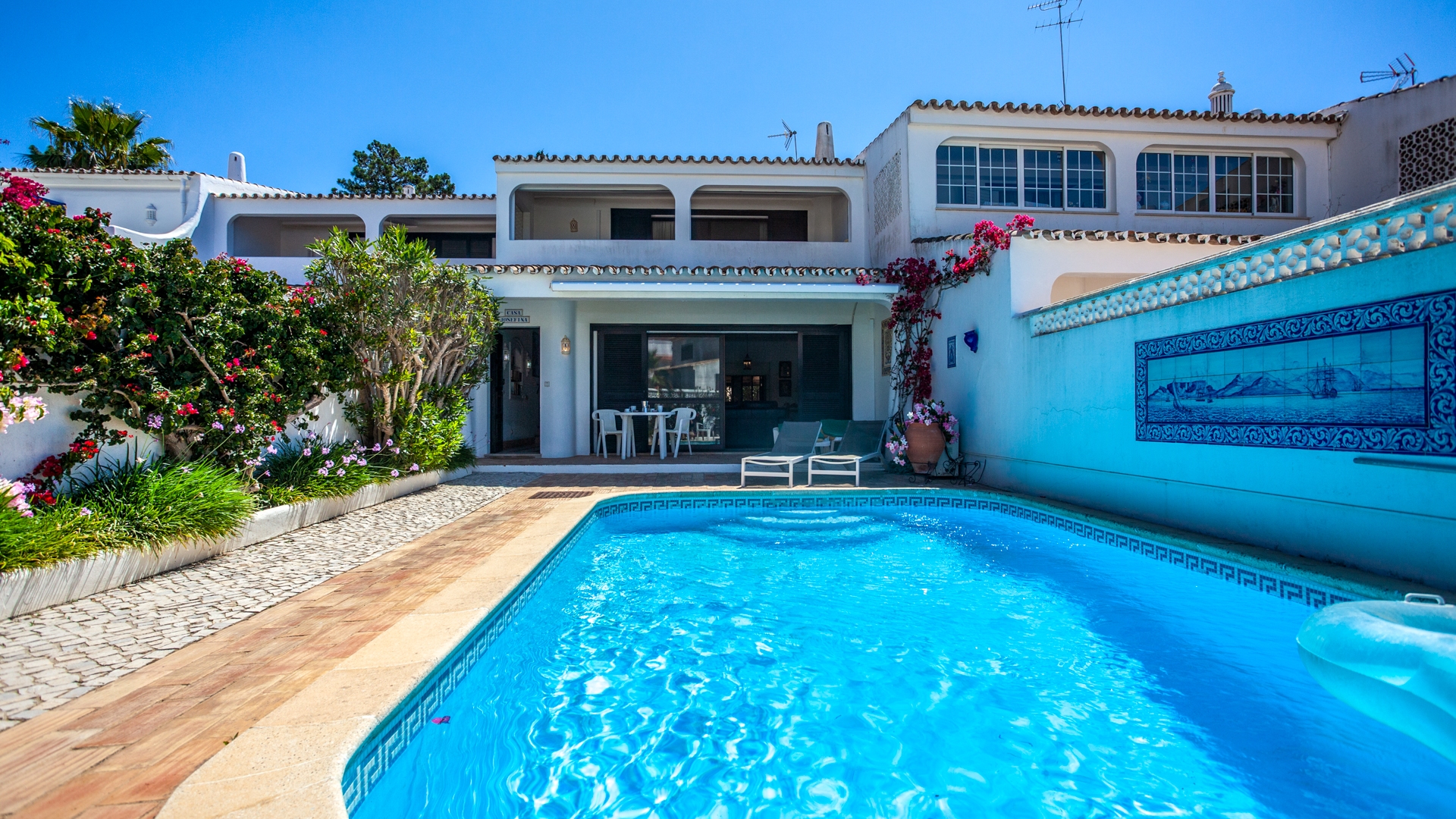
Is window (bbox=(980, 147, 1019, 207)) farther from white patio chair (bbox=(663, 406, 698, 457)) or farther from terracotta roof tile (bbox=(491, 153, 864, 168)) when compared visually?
white patio chair (bbox=(663, 406, 698, 457))

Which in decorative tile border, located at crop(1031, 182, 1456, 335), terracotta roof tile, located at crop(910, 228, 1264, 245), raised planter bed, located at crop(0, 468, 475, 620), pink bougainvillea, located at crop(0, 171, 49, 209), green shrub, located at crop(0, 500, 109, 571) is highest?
terracotta roof tile, located at crop(910, 228, 1264, 245)

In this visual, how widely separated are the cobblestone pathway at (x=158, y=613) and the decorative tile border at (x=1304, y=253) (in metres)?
7.11

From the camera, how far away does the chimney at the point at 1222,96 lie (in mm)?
14969

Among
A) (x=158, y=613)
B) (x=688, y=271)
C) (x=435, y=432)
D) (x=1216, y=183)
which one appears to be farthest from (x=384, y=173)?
(x=158, y=613)

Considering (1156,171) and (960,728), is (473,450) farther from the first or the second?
(1156,171)

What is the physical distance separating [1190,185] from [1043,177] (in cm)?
→ 297

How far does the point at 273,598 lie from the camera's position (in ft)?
13.4

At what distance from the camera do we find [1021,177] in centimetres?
1202

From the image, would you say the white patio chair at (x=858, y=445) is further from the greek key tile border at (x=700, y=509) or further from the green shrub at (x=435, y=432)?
the green shrub at (x=435, y=432)

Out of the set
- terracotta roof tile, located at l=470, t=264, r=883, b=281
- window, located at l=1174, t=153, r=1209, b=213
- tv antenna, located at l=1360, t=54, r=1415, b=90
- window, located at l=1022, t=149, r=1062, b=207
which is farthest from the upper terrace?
tv antenna, located at l=1360, t=54, r=1415, b=90

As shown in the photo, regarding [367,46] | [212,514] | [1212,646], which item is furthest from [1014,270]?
[367,46]

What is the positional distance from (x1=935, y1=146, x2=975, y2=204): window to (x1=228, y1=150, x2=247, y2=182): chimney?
737 inches

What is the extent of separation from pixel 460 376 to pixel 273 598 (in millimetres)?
6438

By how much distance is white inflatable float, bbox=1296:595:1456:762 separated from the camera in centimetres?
218
